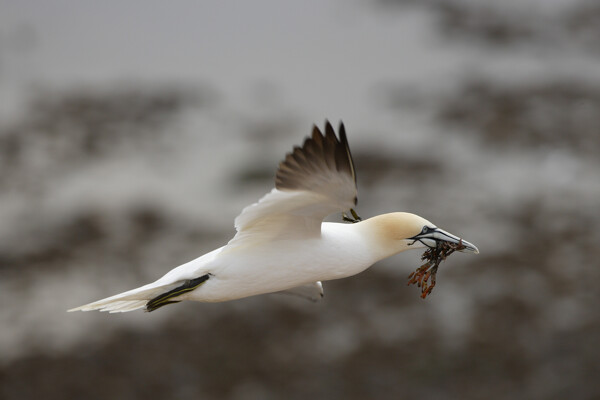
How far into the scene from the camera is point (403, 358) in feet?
54.4

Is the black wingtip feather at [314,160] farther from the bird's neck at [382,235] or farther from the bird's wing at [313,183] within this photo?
the bird's neck at [382,235]

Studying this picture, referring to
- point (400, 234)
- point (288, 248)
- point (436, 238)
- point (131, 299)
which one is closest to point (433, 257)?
point (436, 238)

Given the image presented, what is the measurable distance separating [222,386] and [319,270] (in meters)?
12.0

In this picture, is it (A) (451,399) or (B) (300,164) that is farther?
(A) (451,399)

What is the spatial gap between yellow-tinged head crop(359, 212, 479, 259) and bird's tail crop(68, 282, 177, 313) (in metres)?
0.96

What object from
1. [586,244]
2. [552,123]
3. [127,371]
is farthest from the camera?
[552,123]

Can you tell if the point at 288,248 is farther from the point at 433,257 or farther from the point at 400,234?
the point at 433,257

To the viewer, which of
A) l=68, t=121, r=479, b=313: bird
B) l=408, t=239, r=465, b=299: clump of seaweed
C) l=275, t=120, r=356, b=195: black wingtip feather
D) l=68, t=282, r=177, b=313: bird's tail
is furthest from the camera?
l=408, t=239, r=465, b=299: clump of seaweed

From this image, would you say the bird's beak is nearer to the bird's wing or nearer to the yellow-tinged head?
the yellow-tinged head

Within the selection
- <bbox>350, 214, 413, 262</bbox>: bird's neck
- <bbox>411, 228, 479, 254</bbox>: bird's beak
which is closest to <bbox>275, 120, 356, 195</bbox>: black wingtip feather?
<bbox>350, 214, 413, 262</bbox>: bird's neck

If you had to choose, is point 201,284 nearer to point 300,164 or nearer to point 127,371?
point 300,164

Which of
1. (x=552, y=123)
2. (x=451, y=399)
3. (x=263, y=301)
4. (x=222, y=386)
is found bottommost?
(x=451, y=399)

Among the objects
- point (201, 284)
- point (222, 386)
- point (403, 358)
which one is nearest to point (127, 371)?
point (222, 386)

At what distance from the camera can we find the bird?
14.5ft
